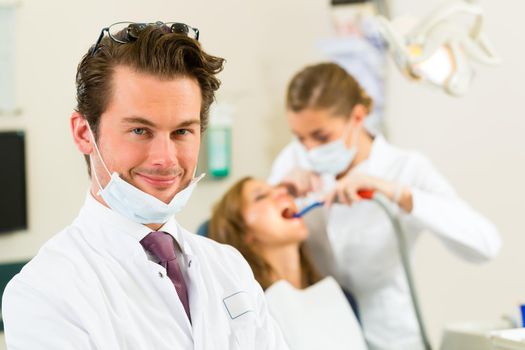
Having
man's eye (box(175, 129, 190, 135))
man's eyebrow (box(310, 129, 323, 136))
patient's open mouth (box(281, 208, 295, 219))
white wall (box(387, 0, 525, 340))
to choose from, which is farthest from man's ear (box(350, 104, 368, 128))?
man's eye (box(175, 129, 190, 135))

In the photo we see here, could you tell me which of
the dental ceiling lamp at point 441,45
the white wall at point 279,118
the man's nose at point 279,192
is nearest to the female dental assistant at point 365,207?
the man's nose at point 279,192

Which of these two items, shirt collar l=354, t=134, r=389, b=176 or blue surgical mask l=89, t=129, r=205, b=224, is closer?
blue surgical mask l=89, t=129, r=205, b=224

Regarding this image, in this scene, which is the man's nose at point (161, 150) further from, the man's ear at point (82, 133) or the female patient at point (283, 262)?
the female patient at point (283, 262)

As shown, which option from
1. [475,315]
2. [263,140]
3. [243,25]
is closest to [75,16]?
[243,25]

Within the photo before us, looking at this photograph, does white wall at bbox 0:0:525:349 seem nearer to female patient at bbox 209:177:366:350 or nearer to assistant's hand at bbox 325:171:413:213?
female patient at bbox 209:177:366:350

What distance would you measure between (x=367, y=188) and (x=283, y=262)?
32 cm

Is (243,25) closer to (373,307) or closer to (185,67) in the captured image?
(373,307)

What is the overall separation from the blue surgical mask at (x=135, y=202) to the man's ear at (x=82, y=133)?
2cm

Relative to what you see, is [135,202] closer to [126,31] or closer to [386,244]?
[126,31]

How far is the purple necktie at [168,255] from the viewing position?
3.83ft

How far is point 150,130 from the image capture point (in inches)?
42.0

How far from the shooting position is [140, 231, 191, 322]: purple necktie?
1167 mm

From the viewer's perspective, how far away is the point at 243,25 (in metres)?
2.99

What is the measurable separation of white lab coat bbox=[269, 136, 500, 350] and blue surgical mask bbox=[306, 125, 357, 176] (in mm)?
51
